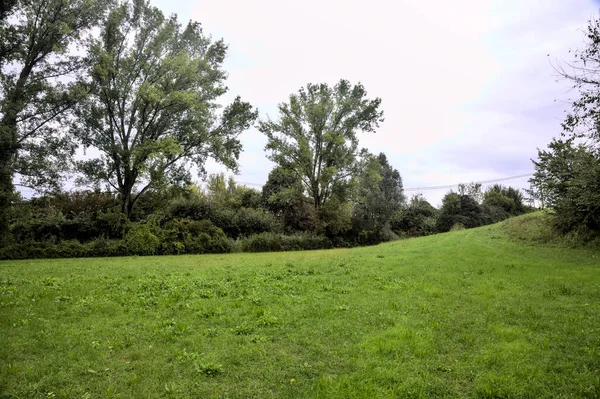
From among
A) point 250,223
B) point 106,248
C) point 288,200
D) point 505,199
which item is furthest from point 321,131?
point 505,199

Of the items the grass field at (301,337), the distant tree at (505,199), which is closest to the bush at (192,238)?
the grass field at (301,337)

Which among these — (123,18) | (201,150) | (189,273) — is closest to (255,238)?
(201,150)

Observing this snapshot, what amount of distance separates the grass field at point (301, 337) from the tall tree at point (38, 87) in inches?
432

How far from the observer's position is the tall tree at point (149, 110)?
2244 cm

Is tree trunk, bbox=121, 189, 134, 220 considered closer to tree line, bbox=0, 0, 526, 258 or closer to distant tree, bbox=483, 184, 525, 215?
tree line, bbox=0, 0, 526, 258

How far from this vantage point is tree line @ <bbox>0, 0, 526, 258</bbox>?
18.6m

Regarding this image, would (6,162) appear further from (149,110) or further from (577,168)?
(577,168)

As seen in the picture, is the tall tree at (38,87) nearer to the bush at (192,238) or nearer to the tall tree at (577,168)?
the bush at (192,238)

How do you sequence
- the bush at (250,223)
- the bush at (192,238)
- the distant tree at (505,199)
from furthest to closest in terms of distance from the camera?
the distant tree at (505,199), the bush at (250,223), the bush at (192,238)

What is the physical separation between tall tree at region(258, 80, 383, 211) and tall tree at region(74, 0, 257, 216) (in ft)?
22.3

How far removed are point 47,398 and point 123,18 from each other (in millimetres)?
26797

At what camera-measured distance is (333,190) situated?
1305 inches

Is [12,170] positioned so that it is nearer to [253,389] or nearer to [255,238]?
[255,238]

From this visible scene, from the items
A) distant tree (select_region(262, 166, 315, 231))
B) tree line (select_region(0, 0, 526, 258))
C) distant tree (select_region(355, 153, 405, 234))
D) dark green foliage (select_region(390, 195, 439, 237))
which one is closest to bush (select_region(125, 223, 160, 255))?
tree line (select_region(0, 0, 526, 258))
